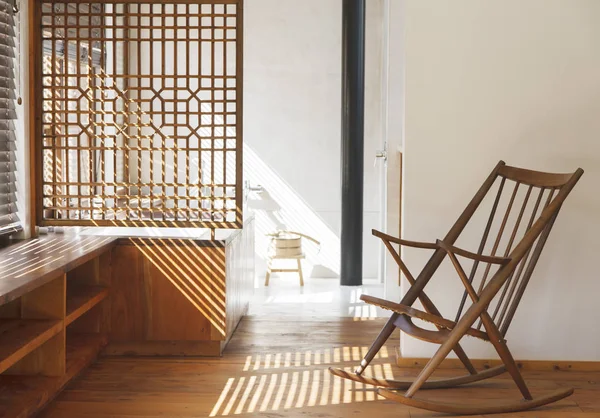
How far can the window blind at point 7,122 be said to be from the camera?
13.3ft

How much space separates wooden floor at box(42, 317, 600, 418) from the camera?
135 inches

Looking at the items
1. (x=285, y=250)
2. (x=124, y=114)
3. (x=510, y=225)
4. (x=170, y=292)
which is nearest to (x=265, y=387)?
(x=170, y=292)

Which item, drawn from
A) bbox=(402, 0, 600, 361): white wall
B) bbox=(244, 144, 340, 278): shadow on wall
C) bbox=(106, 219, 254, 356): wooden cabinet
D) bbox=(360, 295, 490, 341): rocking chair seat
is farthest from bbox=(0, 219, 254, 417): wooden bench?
bbox=(244, 144, 340, 278): shadow on wall

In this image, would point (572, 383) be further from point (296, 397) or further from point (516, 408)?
point (296, 397)

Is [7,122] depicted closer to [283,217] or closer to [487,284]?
[487,284]

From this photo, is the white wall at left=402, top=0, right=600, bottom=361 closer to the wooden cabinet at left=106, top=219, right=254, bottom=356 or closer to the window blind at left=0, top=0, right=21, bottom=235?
the wooden cabinet at left=106, top=219, right=254, bottom=356

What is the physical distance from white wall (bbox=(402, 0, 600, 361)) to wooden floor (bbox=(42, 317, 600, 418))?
15.3 inches

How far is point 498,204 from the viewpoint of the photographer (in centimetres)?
400

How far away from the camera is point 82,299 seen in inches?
155

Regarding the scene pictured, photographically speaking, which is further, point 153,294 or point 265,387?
point 153,294

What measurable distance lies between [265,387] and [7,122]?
1857mm

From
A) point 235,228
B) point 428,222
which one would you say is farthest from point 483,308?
point 235,228

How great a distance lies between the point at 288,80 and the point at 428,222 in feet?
10.9

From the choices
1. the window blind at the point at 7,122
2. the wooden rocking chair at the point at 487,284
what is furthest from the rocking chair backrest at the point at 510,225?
the window blind at the point at 7,122
